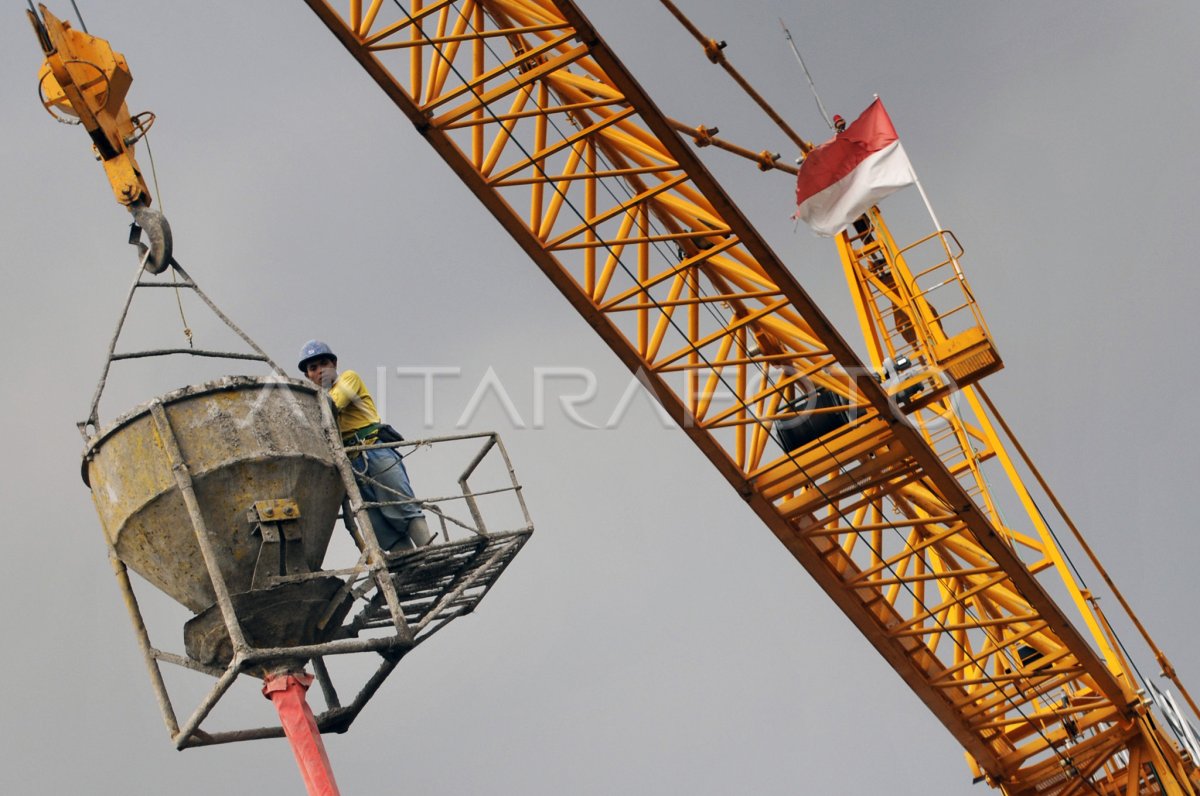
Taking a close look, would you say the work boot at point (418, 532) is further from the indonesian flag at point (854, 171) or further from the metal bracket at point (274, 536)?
the indonesian flag at point (854, 171)

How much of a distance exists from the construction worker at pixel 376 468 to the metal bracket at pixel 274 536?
56.7 inches

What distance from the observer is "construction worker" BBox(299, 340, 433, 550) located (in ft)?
66.4

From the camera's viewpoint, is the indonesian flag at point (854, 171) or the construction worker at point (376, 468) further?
the indonesian flag at point (854, 171)

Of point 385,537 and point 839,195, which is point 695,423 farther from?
point 385,537

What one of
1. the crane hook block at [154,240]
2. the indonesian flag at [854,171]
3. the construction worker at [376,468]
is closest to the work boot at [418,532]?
the construction worker at [376,468]

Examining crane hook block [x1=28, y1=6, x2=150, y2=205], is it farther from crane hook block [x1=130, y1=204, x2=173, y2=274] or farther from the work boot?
the work boot

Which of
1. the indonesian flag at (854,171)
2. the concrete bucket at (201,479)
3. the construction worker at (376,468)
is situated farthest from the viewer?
the indonesian flag at (854,171)

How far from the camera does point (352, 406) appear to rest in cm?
2042

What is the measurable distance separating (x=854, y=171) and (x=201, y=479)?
1087 centimetres

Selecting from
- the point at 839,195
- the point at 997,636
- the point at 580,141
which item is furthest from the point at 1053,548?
the point at 580,141

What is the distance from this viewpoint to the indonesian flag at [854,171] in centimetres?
2581

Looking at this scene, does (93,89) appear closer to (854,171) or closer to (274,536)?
(274,536)

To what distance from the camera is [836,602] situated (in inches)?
1074

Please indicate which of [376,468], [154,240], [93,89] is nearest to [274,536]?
[376,468]
